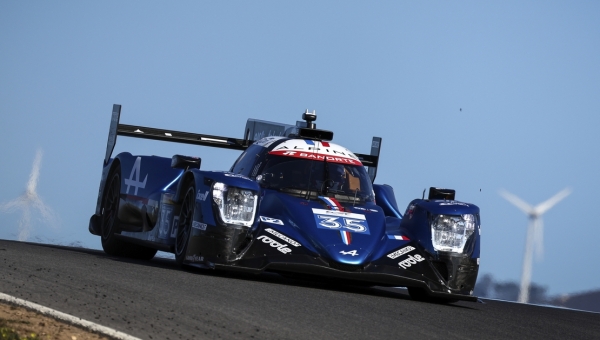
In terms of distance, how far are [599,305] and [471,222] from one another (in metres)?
3.92

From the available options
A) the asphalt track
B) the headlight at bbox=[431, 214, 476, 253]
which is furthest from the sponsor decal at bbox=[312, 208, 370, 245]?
the headlight at bbox=[431, 214, 476, 253]

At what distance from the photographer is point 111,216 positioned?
42.3 ft

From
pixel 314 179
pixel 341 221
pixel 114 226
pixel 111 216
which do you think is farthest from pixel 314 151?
pixel 111 216

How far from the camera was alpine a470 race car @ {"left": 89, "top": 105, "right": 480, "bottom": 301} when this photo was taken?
915cm

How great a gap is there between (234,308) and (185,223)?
3.46m

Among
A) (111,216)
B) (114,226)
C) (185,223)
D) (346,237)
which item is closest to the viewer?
(346,237)

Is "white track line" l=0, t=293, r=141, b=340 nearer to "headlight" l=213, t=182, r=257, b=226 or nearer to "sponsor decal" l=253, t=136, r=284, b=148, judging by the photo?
"headlight" l=213, t=182, r=257, b=226

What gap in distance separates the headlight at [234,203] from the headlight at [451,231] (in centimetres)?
185

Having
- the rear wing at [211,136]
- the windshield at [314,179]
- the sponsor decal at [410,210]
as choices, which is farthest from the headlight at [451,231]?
the rear wing at [211,136]

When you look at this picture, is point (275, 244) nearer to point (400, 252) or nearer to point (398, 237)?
point (400, 252)

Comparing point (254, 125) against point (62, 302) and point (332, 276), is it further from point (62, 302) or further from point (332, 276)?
point (62, 302)

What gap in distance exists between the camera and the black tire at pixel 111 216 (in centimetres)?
1251

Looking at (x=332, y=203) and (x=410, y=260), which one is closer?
(x=410, y=260)

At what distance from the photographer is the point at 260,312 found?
6660mm
